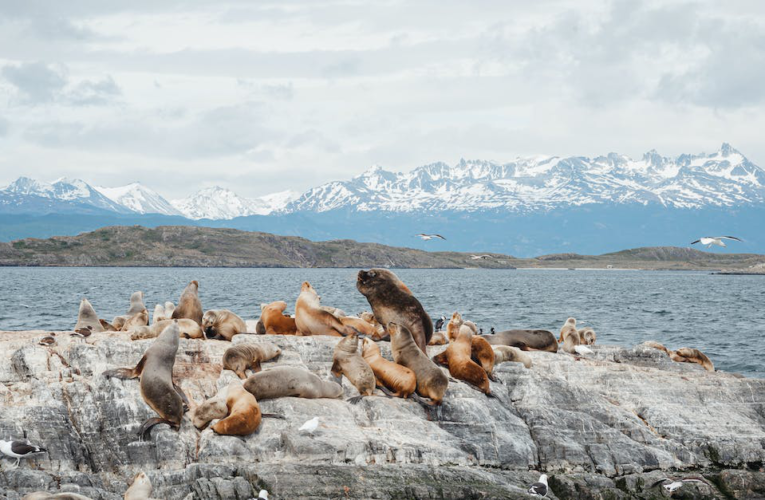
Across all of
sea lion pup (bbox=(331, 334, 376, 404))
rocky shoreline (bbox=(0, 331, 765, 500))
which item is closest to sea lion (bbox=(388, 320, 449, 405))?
rocky shoreline (bbox=(0, 331, 765, 500))

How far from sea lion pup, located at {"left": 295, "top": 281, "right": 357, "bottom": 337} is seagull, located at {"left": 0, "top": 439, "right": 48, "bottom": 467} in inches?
289

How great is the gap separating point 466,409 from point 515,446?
110 centimetres

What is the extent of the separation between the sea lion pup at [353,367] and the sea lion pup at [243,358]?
142 cm

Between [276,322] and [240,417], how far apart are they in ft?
19.8

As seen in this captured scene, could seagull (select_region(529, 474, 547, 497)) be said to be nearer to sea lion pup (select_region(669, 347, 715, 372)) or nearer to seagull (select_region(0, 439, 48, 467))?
seagull (select_region(0, 439, 48, 467))

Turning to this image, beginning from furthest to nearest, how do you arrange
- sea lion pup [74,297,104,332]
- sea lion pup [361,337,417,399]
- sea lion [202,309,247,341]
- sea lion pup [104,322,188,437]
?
sea lion pup [74,297,104,332], sea lion [202,309,247,341], sea lion pup [361,337,417,399], sea lion pup [104,322,188,437]

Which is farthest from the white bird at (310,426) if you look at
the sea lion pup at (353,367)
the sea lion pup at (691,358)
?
the sea lion pup at (691,358)

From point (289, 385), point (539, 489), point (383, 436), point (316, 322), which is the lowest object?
point (539, 489)

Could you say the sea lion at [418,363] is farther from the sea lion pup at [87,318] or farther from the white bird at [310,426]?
the sea lion pup at [87,318]

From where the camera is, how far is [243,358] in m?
14.5

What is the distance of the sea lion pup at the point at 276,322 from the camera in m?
18.2

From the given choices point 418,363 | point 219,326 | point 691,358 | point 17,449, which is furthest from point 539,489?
point 691,358

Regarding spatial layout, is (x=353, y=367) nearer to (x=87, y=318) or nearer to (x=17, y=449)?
(x=17, y=449)

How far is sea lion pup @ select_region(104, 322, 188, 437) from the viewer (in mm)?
12703
